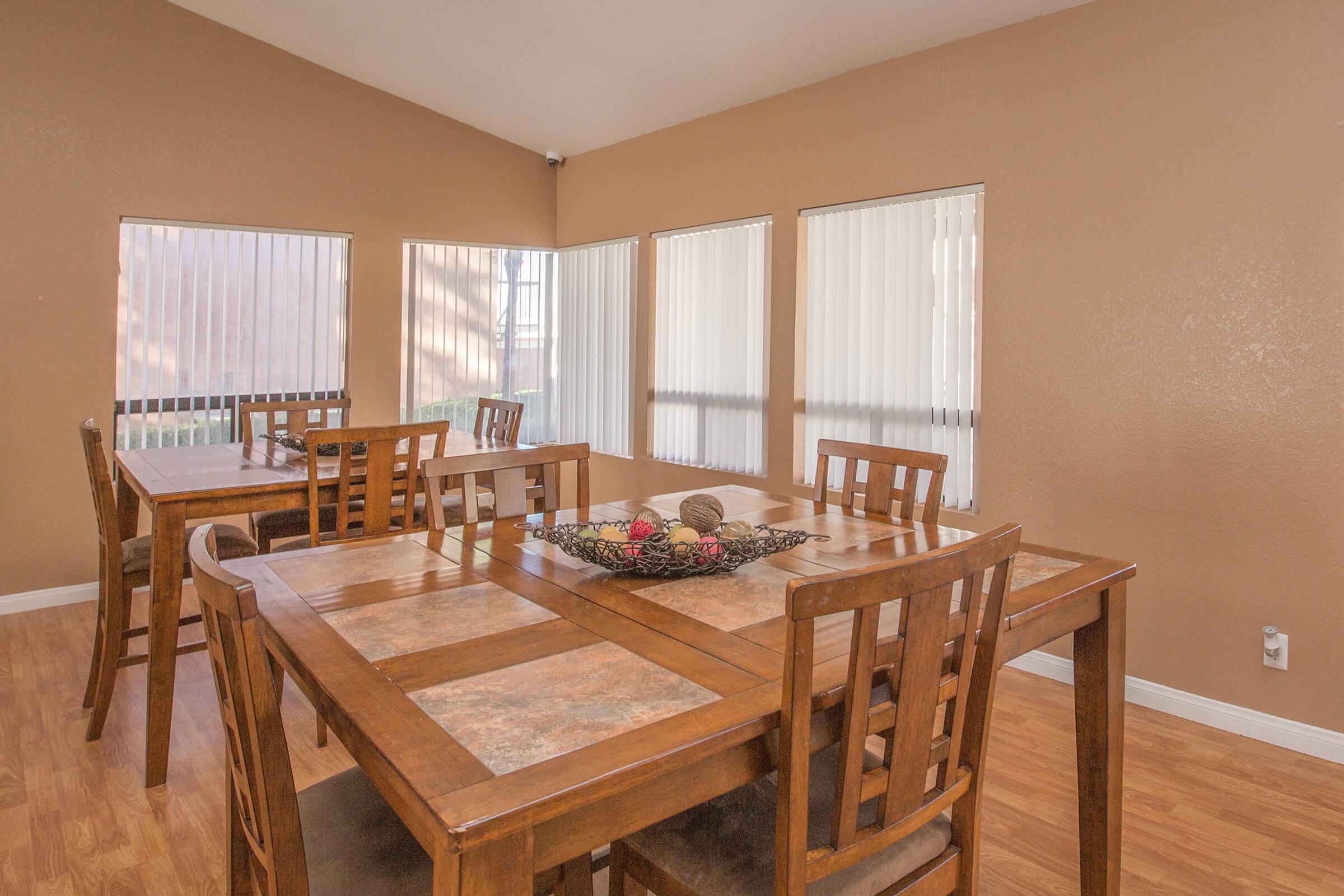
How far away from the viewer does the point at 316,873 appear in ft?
3.92

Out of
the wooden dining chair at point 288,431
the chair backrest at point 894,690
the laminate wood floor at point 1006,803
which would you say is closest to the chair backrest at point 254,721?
the chair backrest at point 894,690

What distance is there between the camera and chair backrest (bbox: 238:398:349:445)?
379 cm

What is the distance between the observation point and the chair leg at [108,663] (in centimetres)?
259

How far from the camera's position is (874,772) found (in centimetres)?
116

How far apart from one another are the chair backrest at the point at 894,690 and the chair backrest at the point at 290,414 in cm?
328

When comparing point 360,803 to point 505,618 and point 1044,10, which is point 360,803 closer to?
point 505,618

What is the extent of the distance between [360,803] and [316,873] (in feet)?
0.54

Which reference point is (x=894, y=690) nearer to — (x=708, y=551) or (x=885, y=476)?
(x=708, y=551)

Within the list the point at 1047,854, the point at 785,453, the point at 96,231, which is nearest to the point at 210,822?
the point at 1047,854

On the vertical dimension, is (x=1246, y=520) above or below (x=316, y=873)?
above

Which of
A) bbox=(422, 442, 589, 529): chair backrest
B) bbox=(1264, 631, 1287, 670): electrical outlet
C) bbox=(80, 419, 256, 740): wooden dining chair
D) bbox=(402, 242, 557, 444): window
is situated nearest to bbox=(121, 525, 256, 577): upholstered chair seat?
bbox=(80, 419, 256, 740): wooden dining chair

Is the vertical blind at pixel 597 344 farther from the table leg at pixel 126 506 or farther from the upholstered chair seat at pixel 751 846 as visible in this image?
the upholstered chair seat at pixel 751 846

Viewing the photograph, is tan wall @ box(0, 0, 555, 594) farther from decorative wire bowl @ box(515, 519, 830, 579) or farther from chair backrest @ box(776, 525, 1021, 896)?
chair backrest @ box(776, 525, 1021, 896)

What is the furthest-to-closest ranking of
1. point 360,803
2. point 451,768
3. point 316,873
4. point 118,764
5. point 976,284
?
point 976,284
point 118,764
point 360,803
point 316,873
point 451,768
